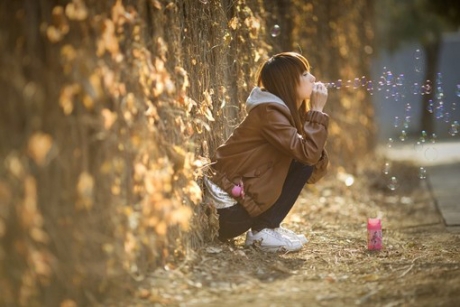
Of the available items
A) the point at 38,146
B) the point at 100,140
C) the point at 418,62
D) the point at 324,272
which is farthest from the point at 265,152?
the point at 38,146

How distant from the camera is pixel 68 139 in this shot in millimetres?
3500

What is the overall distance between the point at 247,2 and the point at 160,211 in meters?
2.79

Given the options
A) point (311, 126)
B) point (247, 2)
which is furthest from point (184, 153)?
point (247, 2)

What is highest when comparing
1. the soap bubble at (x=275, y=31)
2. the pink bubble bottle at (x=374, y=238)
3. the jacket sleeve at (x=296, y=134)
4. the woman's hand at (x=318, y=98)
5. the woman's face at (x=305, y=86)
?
the soap bubble at (x=275, y=31)

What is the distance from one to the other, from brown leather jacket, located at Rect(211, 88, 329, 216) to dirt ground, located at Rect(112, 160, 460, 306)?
367mm

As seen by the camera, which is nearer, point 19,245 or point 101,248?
Result: point 19,245

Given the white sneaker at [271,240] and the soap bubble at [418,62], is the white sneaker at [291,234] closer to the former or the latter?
the white sneaker at [271,240]

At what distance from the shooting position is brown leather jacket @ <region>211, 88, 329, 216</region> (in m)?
4.77

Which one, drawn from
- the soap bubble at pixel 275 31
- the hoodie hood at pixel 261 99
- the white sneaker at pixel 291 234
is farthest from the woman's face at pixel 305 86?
the soap bubble at pixel 275 31

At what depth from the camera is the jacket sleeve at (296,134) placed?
4746mm

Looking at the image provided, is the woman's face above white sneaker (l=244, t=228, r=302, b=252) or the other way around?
above

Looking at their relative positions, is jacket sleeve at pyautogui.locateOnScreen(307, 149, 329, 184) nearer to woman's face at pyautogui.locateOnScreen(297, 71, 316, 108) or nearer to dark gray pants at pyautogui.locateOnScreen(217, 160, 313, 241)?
dark gray pants at pyautogui.locateOnScreen(217, 160, 313, 241)

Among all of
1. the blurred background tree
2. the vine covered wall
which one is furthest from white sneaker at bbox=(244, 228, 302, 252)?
the blurred background tree

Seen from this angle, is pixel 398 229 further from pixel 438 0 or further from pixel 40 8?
pixel 438 0
